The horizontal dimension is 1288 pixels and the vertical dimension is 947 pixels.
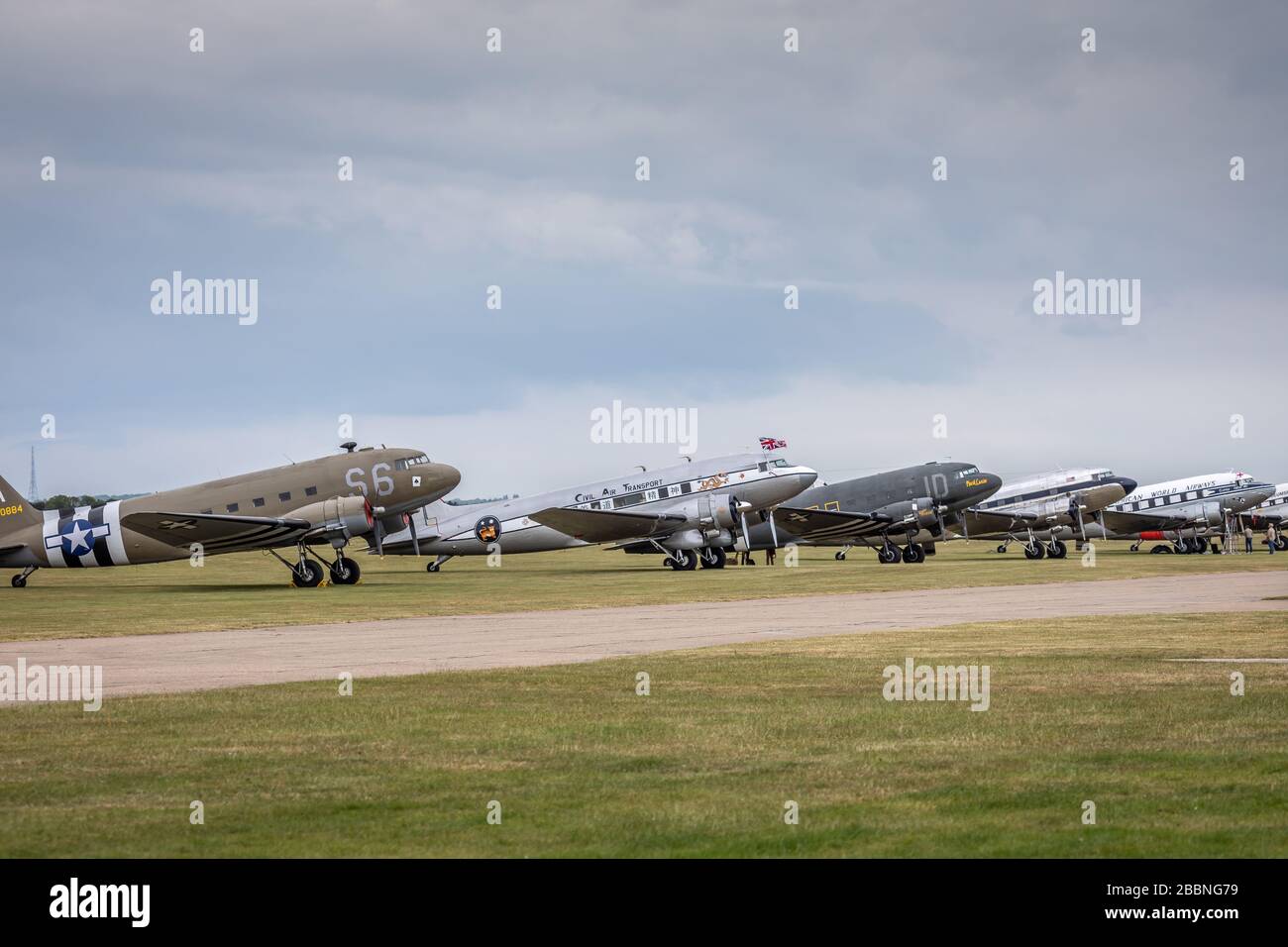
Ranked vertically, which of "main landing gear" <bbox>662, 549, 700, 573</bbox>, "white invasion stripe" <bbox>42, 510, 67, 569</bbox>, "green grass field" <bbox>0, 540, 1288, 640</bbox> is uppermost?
"white invasion stripe" <bbox>42, 510, 67, 569</bbox>

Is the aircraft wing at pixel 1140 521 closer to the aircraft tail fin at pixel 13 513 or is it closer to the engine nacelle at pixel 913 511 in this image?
the engine nacelle at pixel 913 511

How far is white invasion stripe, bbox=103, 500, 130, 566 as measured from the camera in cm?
5244

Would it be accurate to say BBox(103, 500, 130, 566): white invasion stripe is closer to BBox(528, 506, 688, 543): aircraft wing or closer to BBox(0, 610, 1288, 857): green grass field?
BBox(528, 506, 688, 543): aircraft wing

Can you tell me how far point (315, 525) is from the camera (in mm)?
50969

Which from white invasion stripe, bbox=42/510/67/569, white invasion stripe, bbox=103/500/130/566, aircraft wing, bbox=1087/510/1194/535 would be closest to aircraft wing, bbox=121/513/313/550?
white invasion stripe, bbox=103/500/130/566

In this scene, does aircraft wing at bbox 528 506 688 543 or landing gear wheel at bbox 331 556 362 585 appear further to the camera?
aircraft wing at bbox 528 506 688 543

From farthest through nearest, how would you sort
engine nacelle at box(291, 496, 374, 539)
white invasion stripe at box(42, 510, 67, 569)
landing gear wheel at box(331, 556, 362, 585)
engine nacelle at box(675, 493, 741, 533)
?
engine nacelle at box(675, 493, 741, 533) < white invasion stripe at box(42, 510, 67, 569) < landing gear wheel at box(331, 556, 362, 585) < engine nacelle at box(291, 496, 374, 539)

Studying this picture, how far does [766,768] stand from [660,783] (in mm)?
1137

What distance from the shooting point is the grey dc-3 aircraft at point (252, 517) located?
51.0 meters

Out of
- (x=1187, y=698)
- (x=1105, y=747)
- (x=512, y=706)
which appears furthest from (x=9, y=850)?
(x=1187, y=698)

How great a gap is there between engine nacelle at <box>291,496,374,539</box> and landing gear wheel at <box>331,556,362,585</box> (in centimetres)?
125

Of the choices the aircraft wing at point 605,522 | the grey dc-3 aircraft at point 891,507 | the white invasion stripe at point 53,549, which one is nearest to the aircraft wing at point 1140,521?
the grey dc-3 aircraft at point 891,507

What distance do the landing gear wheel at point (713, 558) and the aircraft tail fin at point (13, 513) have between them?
107 ft
